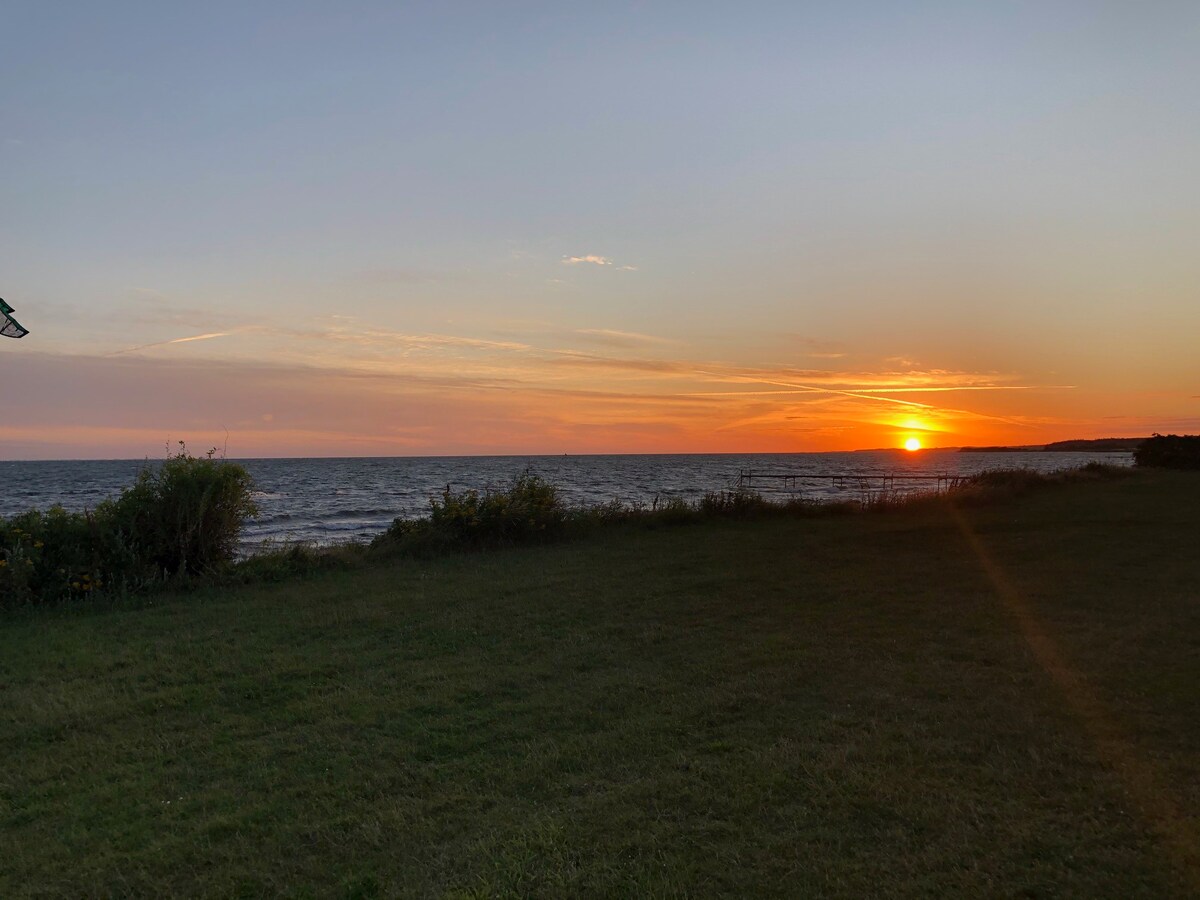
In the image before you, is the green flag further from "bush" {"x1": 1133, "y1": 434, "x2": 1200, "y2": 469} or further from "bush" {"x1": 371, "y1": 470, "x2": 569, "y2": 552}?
"bush" {"x1": 1133, "y1": 434, "x2": 1200, "y2": 469}

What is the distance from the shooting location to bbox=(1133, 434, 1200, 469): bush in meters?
42.5

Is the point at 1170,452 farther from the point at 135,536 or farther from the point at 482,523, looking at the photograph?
the point at 135,536

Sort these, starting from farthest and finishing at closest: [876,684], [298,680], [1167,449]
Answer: [1167,449], [298,680], [876,684]

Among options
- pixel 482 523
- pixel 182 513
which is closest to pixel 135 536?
pixel 182 513

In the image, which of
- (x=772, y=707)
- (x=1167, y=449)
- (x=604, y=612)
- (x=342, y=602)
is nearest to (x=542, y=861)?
(x=772, y=707)

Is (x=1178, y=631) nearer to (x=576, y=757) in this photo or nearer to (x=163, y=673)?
(x=576, y=757)

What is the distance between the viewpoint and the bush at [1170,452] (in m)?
42.5

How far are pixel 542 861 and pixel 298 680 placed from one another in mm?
4029

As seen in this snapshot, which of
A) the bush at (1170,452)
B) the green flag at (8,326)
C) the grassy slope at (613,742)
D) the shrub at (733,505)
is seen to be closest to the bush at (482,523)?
the grassy slope at (613,742)

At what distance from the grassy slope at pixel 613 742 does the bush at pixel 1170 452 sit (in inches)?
1572

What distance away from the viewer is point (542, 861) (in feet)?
12.3

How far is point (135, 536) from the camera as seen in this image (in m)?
11.6

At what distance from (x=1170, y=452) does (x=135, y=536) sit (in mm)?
50732

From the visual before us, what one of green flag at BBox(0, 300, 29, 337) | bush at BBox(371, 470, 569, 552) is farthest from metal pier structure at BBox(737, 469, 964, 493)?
green flag at BBox(0, 300, 29, 337)
